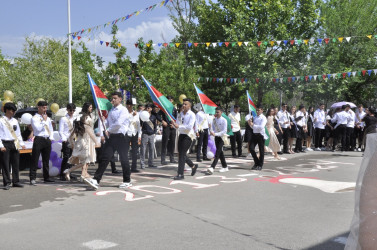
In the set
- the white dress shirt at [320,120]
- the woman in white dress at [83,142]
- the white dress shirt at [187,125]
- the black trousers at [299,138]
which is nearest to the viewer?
the woman in white dress at [83,142]

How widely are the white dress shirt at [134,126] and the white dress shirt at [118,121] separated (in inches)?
89.8

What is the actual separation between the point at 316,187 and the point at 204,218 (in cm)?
358

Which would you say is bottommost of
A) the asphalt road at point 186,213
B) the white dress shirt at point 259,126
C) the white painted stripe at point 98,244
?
the white painted stripe at point 98,244

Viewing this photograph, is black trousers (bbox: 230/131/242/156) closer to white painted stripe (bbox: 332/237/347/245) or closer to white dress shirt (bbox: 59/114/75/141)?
white dress shirt (bbox: 59/114/75/141)

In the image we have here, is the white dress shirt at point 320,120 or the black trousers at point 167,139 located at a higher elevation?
the white dress shirt at point 320,120

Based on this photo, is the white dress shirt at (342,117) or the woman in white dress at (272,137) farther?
the white dress shirt at (342,117)

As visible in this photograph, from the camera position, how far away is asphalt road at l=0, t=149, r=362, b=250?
4758 millimetres

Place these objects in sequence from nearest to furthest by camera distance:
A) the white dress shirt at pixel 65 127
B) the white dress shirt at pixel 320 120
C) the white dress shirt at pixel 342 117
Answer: the white dress shirt at pixel 65 127
the white dress shirt at pixel 342 117
the white dress shirt at pixel 320 120

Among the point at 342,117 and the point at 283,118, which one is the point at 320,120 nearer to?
the point at 342,117

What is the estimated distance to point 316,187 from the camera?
841 cm

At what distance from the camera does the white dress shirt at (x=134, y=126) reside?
1071cm

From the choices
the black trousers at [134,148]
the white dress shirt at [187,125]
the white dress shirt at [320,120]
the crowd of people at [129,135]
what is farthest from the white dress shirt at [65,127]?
the white dress shirt at [320,120]

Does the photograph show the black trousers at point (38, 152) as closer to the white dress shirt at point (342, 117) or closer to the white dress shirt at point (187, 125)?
the white dress shirt at point (187, 125)

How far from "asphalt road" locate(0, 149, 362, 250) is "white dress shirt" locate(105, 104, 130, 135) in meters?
1.20
